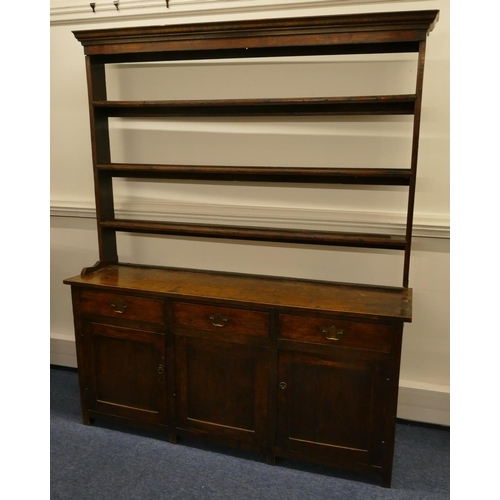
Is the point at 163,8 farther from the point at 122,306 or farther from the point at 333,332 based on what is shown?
the point at 333,332

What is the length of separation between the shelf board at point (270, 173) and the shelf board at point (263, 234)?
0.24 meters

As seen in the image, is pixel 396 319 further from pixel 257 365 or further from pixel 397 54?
pixel 397 54

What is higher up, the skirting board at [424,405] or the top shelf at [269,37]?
the top shelf at [269,37]

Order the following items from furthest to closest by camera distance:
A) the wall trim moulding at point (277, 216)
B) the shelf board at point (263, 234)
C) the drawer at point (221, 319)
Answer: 1. the wall trim moulding at point (277, 216)
2. the shelf board at point (263, 234)
3. the drawer at point (221, 319)

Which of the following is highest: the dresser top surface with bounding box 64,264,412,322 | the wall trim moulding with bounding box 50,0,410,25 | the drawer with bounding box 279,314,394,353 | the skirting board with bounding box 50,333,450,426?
the wall trim moulding with bounding box 50,0,410,25

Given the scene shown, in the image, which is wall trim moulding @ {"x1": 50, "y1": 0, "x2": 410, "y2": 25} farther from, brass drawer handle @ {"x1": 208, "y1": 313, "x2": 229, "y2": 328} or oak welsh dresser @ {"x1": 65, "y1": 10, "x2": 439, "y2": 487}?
brass drawer handle @ {"x1": 208, "y1": 313, "x2": 229, "y2": 328}

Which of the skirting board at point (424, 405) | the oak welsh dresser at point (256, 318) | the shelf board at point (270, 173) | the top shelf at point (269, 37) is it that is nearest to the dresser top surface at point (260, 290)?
the oak welsh dresser at point (256, 318)

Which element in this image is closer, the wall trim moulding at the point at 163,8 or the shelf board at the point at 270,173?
the shelf board at the point at 270,173

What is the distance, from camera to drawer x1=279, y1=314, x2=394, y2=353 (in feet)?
5.61

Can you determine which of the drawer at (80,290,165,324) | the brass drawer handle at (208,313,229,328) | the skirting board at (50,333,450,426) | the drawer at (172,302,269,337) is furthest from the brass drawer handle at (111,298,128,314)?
the skirting board at (50,333,450,426)

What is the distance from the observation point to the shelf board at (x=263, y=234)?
1.98m

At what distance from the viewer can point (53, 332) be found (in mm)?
2820

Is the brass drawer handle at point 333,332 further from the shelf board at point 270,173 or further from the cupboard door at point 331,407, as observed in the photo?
the shelf board at point 270,173

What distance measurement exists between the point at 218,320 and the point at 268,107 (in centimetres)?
101
